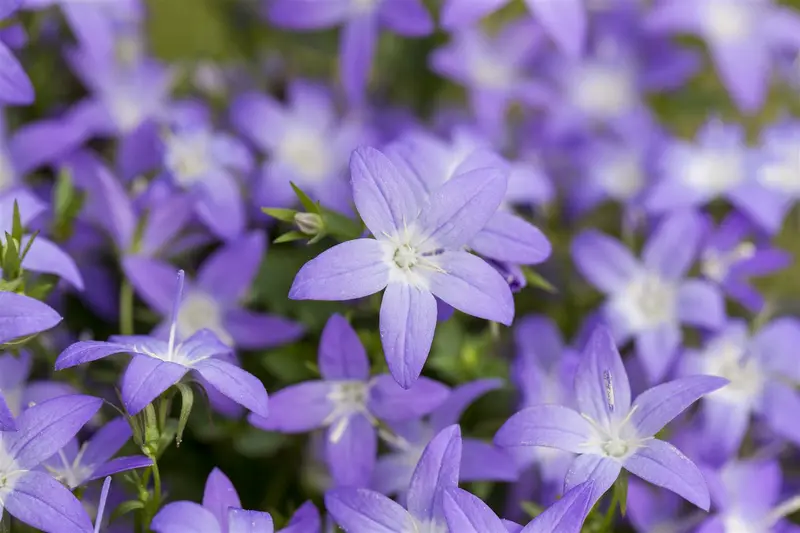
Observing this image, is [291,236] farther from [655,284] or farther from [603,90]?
[603,90]

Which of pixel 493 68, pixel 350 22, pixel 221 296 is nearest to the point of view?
pixel 221 296

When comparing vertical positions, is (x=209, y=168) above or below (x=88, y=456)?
above

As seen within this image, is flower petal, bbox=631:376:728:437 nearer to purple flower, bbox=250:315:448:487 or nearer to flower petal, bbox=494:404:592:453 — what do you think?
flower petal, bbox=494:404:592:453

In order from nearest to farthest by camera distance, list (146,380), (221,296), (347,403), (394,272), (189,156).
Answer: (146,380) → (394,272) → (347,403) → (221,296) → (189,156)

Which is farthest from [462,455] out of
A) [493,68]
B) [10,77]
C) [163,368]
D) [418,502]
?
[493,68]

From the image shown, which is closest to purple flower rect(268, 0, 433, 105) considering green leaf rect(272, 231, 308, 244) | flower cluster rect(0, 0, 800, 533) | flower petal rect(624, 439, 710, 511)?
flower cluster rect(0, 0, 800, 533)

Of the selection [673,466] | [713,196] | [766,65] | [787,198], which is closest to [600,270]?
[713,196]

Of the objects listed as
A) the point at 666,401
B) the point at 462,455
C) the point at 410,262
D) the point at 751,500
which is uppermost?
the point at 410,262

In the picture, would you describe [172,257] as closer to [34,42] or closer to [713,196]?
[34,42]

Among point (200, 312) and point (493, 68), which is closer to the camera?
point (200, 312)
